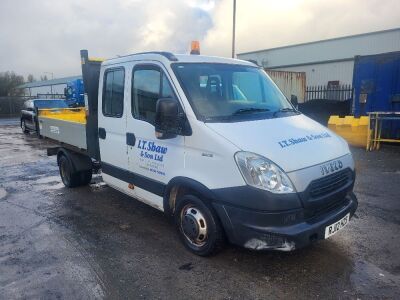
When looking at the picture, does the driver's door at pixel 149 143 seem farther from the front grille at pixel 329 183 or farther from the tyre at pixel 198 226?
the front grille at pixel 329 183

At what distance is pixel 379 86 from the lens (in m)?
11.4

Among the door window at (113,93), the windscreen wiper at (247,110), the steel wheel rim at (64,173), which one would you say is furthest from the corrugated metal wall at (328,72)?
the windscreen wiper at (247,110)

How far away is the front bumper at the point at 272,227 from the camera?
127 inches

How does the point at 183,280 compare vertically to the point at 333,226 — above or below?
below

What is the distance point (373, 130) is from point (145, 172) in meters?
8.82

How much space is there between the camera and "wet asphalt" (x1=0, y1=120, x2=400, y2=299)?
333cm

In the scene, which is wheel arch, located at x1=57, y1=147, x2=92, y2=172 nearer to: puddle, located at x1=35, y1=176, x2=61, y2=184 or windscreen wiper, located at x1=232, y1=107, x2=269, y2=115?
puddle, located at x1=35, y1=176, x2=61, y2=184

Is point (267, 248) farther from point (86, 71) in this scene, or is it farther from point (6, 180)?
point (6, 180)

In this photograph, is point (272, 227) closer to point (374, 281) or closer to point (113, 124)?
point (374, 281)

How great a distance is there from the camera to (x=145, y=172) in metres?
4.49

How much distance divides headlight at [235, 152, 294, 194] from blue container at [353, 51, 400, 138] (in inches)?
370

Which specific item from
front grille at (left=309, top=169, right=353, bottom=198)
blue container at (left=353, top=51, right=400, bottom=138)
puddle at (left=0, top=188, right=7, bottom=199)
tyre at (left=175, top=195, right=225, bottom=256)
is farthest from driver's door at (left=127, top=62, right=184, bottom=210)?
blue container at (left=353, top=51, right=400, bottom=138)

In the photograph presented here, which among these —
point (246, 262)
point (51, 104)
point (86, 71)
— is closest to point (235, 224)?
point (246, 262)

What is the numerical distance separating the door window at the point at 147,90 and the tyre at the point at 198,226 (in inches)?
42.8
